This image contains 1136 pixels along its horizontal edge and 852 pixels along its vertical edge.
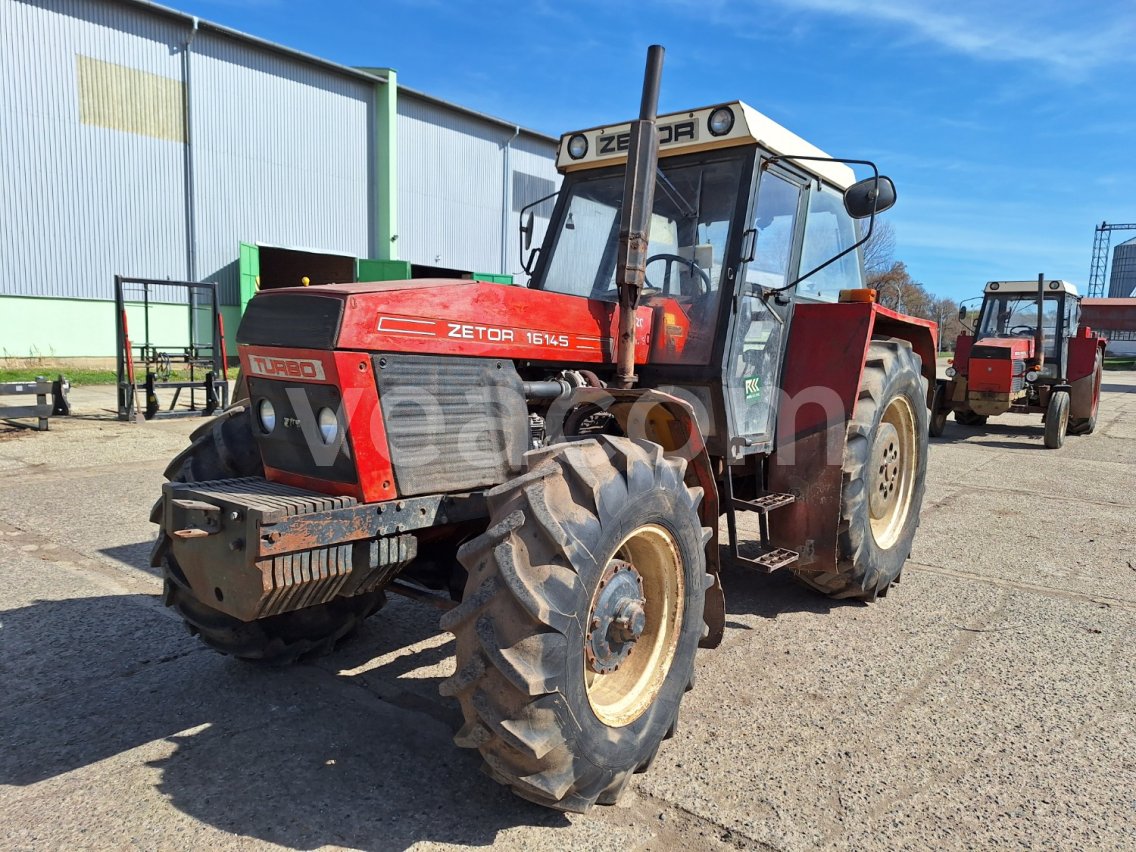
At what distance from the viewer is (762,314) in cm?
409

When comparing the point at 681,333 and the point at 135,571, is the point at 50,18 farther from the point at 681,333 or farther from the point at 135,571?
the point at 681,333

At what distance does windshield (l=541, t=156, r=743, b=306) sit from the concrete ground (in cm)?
179

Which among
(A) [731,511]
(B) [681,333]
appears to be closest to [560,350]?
(B) [681,333]

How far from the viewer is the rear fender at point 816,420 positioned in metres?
4.10

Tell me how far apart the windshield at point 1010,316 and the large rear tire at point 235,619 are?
12.9 m

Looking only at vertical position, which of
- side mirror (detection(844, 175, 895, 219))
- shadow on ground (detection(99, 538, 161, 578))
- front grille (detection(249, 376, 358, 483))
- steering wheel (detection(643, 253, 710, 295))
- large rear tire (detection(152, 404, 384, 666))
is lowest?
shadow on ground (detection(99, 538, 161, 578))

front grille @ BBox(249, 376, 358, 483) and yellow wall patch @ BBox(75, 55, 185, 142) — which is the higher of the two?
yellow wall patch @ BBox(75, 55, 185, 142)

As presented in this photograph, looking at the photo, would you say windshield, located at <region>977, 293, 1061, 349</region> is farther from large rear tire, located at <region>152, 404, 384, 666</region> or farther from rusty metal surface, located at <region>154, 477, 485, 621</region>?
rusty metal surface, located at <region>154, 477, 485, 621</region>

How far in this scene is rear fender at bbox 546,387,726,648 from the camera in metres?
3.27

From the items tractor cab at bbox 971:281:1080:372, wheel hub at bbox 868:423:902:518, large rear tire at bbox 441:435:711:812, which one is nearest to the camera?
large rear tire at bbox 441:435:711:812

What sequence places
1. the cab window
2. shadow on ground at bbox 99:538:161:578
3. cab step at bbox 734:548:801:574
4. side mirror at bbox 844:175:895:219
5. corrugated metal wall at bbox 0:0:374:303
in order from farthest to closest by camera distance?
corrugated metal wall at bbox 0:0:374:303 < shadow on ground at bbox 99:538:161:578 < the cab window < cab step at bbox 734:548:801:574 < side mirror at bbox 844:175:895:219

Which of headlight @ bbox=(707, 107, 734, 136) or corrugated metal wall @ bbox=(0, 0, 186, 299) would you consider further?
corrugated metal wall @ bbox=(0, 0, 186, 299)

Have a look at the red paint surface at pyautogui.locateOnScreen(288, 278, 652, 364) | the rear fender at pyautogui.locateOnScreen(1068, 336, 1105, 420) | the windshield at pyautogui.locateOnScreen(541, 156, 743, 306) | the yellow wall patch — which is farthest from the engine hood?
the yellow wall patch

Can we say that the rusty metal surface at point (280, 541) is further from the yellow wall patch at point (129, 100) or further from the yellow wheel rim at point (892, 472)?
the yellow wall patch at point (129, 100)
